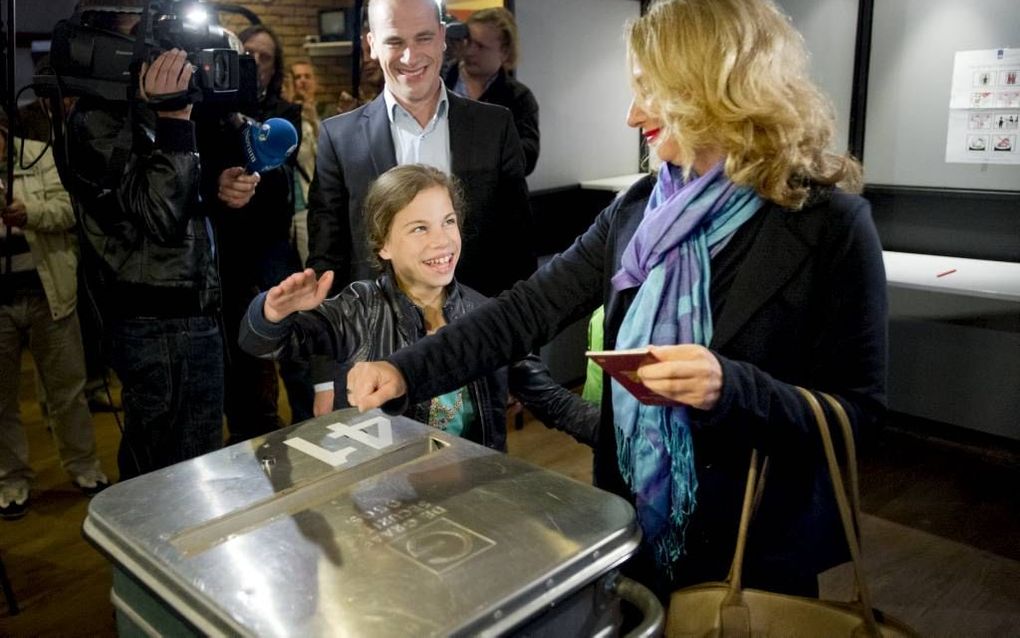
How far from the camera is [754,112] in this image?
3.62ft

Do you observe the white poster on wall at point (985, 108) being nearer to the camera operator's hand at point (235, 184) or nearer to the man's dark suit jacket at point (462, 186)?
the man's dark suit jacket at point (462, 186)

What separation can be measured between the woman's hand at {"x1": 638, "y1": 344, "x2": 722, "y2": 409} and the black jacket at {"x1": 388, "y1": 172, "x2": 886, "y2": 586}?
1.0 inches

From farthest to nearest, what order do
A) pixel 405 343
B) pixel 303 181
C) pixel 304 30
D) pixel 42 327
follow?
pixel 304 30 → pixel 303 181 → pixel 42 327 → pixel 405 343

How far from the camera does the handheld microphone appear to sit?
2316 mm

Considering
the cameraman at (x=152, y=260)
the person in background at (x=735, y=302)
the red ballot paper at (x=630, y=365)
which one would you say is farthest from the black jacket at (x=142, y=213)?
the red ballot paper at (x=630, y=365)

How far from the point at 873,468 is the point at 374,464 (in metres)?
2.84

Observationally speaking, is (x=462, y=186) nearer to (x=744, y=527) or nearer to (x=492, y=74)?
(x=744, y=527)

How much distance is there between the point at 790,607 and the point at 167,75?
1.77 meters

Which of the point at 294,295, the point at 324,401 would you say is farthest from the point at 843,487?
the point at 324,401

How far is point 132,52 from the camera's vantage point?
77.2 inches

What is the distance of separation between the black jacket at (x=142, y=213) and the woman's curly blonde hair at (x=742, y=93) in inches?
51.8

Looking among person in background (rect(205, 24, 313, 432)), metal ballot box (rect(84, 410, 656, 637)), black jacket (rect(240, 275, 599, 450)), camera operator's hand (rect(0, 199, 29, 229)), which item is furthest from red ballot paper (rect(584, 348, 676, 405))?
camera operator's hand (rect(0, 199, 29, 229))

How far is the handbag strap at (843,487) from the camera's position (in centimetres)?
97

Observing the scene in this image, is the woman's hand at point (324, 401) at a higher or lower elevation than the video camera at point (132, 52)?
lower
